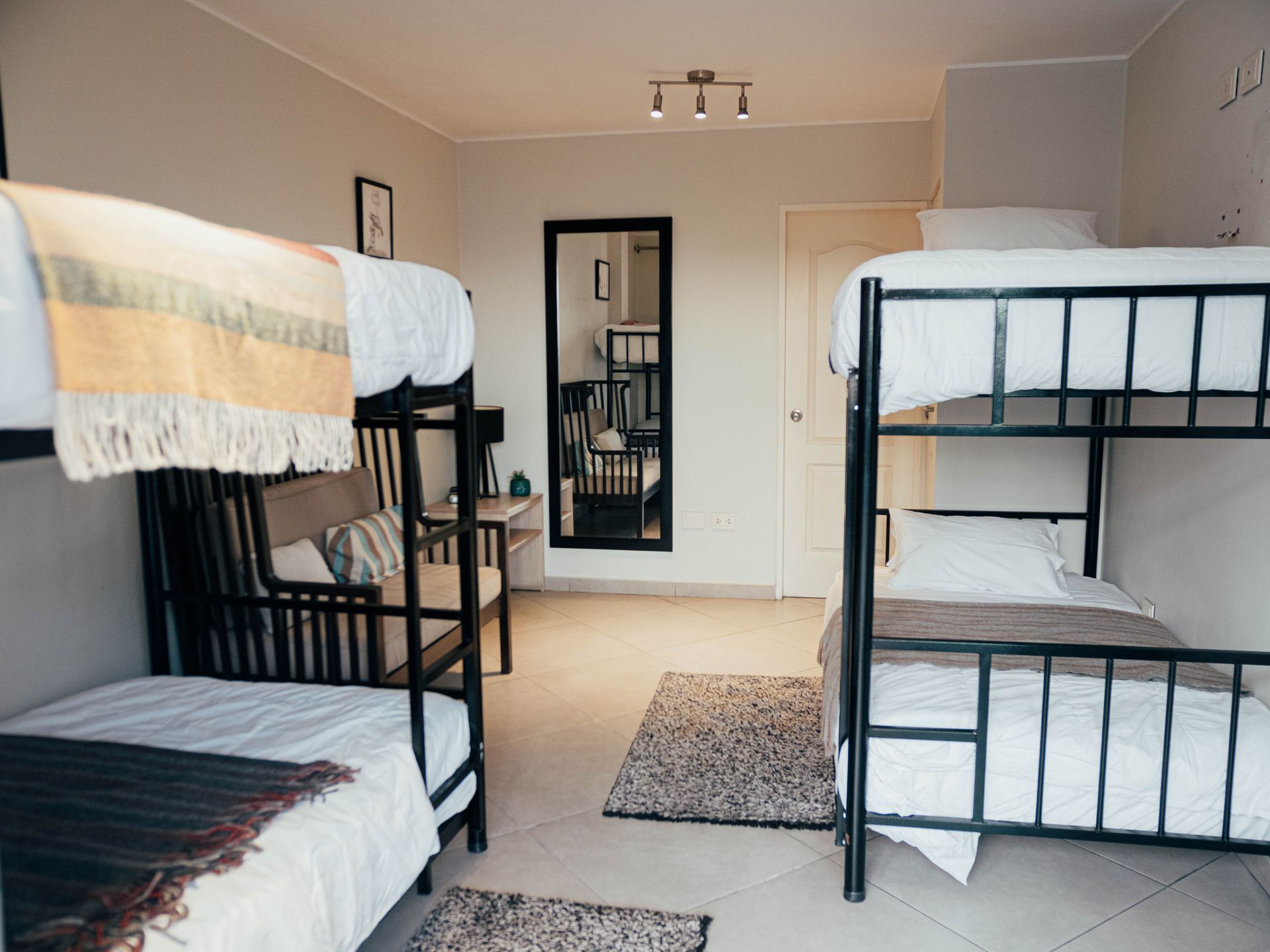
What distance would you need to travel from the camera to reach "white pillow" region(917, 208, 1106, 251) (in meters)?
3.20

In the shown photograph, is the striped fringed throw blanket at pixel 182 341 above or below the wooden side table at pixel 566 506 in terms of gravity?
above

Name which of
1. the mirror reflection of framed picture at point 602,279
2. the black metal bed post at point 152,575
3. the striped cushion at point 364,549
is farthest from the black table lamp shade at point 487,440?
the black metal bed post at point 152,575

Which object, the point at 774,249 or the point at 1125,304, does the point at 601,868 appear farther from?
the point at 774,249

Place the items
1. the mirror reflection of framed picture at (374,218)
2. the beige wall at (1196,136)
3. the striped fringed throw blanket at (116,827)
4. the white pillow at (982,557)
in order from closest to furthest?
the striped fringed throw blanket at (116,827), the beige wall at (1196,136), the white pillow at (982,557), the mirror reflection of framed picture at (374,218)

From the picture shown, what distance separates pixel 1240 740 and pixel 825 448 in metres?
2.94

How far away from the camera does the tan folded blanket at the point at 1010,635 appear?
2.44m

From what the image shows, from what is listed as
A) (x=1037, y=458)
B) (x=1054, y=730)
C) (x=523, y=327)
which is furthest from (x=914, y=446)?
(x=1054, y=730)

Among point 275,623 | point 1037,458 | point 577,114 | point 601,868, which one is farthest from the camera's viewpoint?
point 577,114

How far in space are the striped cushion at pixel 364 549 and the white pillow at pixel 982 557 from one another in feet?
6.06

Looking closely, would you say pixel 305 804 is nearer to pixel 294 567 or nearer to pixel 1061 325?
pixel 294 567

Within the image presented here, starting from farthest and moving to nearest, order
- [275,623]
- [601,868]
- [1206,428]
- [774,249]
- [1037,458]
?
[774,249], [1037,458], [275,623], [601,868], [1206,428]

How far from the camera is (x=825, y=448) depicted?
4.88 metres

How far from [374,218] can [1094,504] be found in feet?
10.7

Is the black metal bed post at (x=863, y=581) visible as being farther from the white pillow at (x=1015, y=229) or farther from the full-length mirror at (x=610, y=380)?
the full-length mirror at (x=610, y=380)
